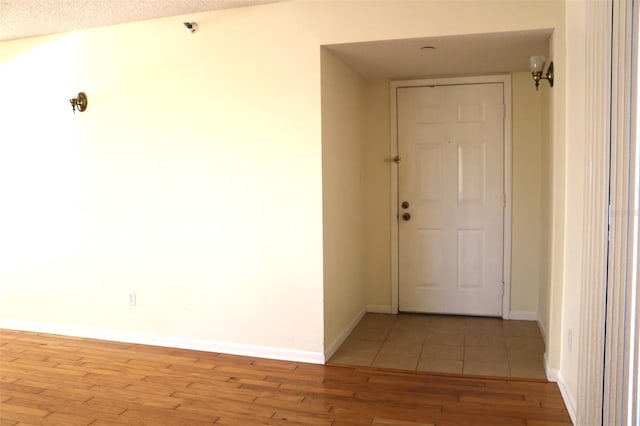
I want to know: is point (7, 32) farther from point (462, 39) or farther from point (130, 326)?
point (462, 39)

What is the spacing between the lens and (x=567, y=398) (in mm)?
3033

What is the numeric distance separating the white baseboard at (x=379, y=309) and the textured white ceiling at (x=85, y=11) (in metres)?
2.85

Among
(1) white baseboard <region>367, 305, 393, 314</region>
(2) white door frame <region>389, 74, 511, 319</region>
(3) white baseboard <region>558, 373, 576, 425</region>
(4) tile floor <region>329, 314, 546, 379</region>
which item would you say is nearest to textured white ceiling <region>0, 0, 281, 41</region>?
(2) white door frame <region>389, 74, 511, 319</region>

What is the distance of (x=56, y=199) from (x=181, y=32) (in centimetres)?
175

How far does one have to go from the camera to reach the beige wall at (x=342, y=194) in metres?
3.79

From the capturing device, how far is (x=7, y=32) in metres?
4.25

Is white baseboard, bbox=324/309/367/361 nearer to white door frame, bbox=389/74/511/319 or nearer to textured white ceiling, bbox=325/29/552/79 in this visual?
white door frame, bbox=389/74/511/319

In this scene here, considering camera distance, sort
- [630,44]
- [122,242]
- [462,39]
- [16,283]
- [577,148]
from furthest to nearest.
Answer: [16,283] < [122,242] < [462,39] < [577,148] < [630,44]

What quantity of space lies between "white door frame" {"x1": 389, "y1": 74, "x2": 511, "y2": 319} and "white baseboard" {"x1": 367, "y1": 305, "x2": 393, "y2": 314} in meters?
0.04

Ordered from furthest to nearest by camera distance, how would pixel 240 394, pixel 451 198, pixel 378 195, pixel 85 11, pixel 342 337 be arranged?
pixel 378 195
pixel 451 198
pixel 342 337
pixel 85 11
pixel 240 394

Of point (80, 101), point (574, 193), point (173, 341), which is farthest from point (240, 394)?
point (80, 101)

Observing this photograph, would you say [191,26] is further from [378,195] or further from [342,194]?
[378,195]

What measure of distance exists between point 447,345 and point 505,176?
1.60 m

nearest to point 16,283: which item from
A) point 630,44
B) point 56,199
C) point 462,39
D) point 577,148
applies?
point 56,199
